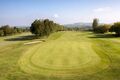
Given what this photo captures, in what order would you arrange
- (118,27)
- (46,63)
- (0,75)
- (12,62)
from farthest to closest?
(118,27), (12,62), (46,63), (0,75)

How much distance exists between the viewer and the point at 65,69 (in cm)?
2144

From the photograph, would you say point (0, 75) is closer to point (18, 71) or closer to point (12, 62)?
point (18, 71)

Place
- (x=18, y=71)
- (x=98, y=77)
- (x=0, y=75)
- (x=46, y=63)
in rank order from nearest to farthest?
1. (x=98, y=77)
2. (x=0, y=75)
3. (x=18, y=71)
4. (x=46, y=63)

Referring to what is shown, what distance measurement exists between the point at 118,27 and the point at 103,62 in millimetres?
54382

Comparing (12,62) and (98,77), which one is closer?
(98,77)

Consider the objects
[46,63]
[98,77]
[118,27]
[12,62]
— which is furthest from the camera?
[118,27]

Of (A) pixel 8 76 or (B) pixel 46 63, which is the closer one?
(A) pixel 8 76

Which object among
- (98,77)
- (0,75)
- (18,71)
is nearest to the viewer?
(98,77)

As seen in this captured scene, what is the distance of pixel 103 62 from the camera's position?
24359mm

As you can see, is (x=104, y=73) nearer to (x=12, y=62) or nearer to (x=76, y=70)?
(x=76, y=70)

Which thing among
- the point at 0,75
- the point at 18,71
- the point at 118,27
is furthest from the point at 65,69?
the point at 118,27

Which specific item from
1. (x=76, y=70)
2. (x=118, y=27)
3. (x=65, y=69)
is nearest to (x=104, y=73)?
(x=76, y=70)

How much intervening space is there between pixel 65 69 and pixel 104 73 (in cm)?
449

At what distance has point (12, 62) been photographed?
25953 mm
